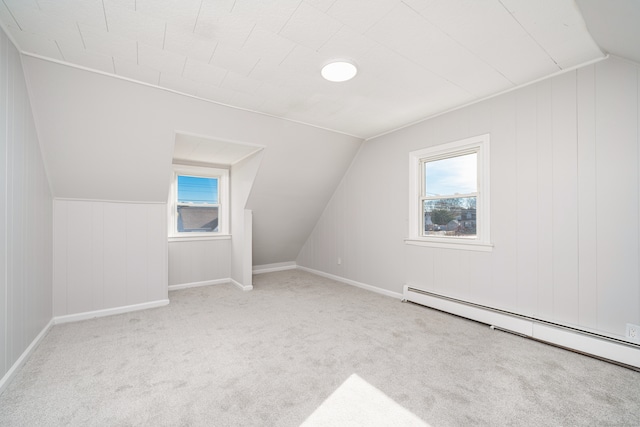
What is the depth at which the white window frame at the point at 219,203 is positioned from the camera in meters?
4.49

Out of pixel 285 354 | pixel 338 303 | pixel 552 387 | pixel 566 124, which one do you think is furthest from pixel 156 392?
pixel 566 124

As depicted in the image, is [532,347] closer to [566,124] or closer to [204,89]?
[566,124]

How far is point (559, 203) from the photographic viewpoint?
2453mm

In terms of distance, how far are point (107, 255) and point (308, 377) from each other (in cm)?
280

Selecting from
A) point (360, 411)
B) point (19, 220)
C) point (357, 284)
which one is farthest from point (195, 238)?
point (360, 411)

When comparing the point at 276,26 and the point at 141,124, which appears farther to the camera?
the point at 141,124

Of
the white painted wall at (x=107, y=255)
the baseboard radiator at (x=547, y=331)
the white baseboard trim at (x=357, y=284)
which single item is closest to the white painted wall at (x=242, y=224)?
the white painted wall at (x=107, y=255)

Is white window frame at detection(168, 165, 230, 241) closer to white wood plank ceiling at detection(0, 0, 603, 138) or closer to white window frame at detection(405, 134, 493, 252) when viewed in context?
white wood plank ceiling at detection(0, 0, 603, 138)

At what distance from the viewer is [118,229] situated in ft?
11.0

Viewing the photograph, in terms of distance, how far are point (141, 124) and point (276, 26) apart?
6.03ft

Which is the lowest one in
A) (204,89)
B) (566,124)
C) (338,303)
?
(338,303)

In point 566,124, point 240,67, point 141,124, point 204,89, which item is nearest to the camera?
Result: point 240,67

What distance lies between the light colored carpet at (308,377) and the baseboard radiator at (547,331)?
0.27ft

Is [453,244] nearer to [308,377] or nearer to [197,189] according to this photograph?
[308,377]
